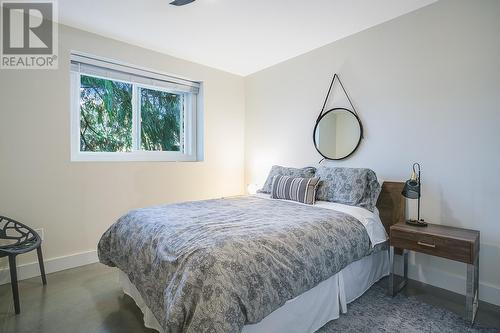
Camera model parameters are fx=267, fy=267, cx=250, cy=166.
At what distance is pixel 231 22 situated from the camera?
2549 millimetres

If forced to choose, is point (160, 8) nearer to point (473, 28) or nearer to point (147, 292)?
point (147, 292)

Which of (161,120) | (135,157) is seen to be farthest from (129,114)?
(135,157)

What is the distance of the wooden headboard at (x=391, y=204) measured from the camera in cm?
238

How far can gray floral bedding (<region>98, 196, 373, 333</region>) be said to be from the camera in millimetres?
1144

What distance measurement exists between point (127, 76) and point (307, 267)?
2865 mm

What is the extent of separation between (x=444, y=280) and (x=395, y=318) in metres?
0.71

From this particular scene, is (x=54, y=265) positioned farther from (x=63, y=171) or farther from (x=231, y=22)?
(x=231, y=22)

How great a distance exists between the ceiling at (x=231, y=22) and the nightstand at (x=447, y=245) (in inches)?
72.6

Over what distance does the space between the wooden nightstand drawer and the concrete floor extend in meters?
0.46

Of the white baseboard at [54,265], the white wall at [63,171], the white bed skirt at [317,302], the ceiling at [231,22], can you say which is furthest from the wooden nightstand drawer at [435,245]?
the white baseboard at [54,265]

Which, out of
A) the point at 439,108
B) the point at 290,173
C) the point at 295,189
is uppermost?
the point at 439,108

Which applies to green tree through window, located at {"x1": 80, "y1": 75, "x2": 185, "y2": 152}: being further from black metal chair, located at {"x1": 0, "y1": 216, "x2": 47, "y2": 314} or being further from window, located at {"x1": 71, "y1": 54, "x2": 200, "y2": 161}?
black metal chair, located at {"x1": 0, "y1": 216, "x2": 47, "y2": 314}

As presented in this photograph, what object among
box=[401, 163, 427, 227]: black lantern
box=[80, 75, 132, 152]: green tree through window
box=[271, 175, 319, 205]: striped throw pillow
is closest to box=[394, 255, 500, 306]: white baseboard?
box=[401, 163, 427, 227]: black lantern

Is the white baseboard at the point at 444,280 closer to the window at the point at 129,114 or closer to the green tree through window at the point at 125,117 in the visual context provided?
the window at the point at 129,114
